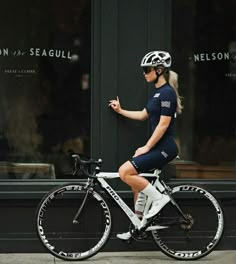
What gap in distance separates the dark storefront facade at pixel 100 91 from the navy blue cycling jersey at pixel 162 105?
571 mm

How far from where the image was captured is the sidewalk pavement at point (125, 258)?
6922 mm

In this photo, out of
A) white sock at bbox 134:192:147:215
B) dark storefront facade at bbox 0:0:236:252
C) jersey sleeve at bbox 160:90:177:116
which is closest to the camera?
jersey sleeve at bbox 160:90:177:116

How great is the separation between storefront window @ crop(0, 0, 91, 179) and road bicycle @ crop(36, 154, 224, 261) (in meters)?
0.41

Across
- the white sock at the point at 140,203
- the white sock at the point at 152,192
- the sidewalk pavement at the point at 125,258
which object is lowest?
the sidewalk pavement at the point at 125,258

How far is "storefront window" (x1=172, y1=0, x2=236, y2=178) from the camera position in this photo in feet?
25.0

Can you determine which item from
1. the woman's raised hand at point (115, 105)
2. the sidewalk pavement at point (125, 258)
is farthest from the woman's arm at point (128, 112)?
the sidewalk pavement at point (125, 258)

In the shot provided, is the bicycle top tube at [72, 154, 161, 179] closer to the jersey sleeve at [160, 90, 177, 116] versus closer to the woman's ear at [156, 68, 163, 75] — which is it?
the jersey sleeve at [160, 90, 177, 116]

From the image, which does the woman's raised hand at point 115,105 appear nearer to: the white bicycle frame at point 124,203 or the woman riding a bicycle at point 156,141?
the woman riding a bicycle at point 156,141

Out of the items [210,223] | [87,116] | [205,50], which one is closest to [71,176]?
[87,116]

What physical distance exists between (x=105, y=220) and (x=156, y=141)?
3.33 ft

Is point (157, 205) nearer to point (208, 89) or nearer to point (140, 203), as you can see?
point (140, 203)

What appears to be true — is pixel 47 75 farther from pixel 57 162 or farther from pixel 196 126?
pixel 196 126

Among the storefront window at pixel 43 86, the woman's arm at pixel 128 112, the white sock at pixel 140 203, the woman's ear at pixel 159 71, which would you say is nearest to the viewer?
the woman's ear at pixel 159 71

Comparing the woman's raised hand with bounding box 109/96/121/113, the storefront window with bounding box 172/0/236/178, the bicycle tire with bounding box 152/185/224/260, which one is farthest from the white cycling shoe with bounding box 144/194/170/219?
the woman's raised hand with bounding box 109/96/121/113
